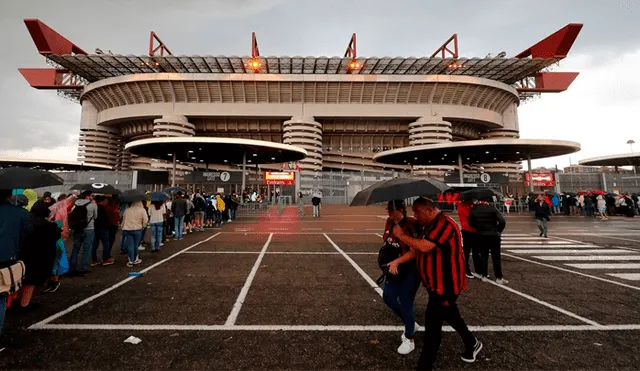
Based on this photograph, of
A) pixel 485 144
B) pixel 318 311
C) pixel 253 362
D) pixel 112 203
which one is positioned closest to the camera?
pixel 253 362

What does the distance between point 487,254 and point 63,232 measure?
960 centimetres

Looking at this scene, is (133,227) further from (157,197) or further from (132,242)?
(157,197)

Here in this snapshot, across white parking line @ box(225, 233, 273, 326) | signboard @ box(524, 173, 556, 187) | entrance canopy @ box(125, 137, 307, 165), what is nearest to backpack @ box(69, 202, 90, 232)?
white parking line @ box(225, 233, 273, 326)

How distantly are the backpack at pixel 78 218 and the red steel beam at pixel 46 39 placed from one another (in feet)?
175

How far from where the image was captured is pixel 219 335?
132 inches

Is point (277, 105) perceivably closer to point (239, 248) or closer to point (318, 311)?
point (239, 248)

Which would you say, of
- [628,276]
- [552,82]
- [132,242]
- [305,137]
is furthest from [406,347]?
[552,82]

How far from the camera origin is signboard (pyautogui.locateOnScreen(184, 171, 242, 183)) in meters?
27.6

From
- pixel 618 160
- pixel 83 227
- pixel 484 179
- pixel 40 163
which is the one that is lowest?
pixel 83 227

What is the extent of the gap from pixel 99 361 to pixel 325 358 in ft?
7.93

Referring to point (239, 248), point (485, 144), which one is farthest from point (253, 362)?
point (485, 144)

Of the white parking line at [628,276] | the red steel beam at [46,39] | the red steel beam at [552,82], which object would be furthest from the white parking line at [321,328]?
the red steel beam at [552,82]

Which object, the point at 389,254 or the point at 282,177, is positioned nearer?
the point at 389,254

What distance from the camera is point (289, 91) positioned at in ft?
142
